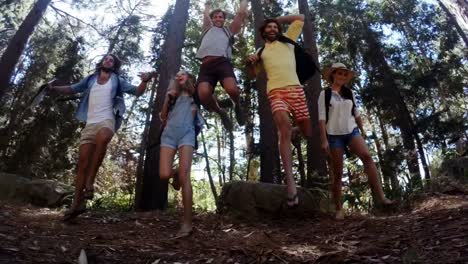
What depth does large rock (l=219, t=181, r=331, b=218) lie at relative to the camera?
5.83m

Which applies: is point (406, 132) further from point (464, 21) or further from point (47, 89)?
point (47, 89)

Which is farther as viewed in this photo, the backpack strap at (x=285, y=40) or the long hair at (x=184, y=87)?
the backpack strap at (x=285, y=40)

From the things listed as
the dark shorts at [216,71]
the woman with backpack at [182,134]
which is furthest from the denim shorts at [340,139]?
the woman with backpack at [182,134]

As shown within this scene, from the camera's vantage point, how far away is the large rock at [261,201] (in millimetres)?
5828

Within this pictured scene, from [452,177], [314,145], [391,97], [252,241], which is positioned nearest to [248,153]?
[314,145]

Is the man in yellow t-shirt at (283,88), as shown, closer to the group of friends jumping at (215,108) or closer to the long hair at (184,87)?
the group of friends jumping at (215,108)

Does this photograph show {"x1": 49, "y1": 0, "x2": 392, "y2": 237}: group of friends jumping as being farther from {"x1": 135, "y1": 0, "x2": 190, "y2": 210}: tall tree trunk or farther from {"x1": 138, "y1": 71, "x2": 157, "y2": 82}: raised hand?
{"x1": 135, "y1": 0, "x2": 190, "y2": 210}: tall tree trunk

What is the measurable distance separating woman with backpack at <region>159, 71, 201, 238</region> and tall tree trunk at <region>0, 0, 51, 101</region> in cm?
772

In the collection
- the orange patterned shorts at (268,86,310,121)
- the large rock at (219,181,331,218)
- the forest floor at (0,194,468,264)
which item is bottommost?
the forest floor at (0,194,468,264)

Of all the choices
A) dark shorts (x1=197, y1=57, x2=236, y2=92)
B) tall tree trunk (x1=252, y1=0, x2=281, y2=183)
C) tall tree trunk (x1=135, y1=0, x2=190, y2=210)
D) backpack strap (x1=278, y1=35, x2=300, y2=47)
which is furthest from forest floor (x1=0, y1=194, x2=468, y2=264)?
tall tree trunk (x1=252, y1=0, x2=281, y2=183)

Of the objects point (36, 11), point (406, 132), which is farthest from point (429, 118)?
point (36, 11)

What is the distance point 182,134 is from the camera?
15.8 ft

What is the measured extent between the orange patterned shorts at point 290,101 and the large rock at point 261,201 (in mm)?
1260

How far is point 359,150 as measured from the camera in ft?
17.8
